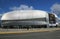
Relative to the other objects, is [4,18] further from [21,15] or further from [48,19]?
[48,19]

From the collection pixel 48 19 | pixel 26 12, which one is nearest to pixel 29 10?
pixel 26 12

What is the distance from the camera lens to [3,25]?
11400 cm

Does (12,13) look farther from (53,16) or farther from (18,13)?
(53,16)

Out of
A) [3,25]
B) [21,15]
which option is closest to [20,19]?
[21,15]

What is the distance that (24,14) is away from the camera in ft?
392

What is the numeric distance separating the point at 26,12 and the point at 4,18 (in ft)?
53.1

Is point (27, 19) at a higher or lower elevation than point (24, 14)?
lower

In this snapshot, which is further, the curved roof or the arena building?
the curved roof

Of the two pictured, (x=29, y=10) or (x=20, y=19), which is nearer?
(x=20, y=19)

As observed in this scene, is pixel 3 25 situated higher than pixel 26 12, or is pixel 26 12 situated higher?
pixel 26 12

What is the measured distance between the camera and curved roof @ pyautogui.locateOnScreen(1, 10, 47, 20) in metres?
118

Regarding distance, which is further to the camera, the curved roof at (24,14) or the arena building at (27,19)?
the curved roof at (24,14)

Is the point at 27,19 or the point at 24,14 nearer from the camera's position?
the point at 27,19

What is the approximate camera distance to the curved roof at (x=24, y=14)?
11772 centimetres
